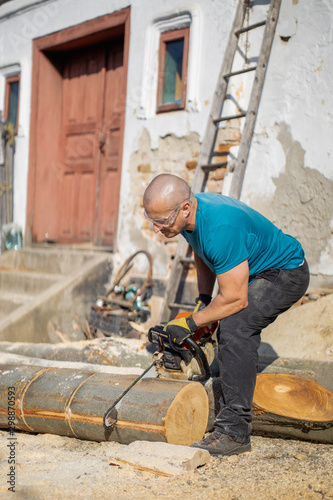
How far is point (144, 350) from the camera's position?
455 cm

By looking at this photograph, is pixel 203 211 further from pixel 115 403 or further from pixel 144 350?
pixel 144 350

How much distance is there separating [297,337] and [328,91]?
7.68 feet

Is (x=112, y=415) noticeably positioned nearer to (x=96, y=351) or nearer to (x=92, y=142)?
(x=96, y=351)

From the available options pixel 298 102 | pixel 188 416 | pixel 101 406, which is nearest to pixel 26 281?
pixel 298 102

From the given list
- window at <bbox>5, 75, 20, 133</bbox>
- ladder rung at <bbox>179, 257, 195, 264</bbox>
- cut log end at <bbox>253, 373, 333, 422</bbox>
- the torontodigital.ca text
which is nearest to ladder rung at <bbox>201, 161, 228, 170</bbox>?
ladder rung at <bbox>179, 257, 195, 264</bbox>

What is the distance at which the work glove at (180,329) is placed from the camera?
267 centimetres

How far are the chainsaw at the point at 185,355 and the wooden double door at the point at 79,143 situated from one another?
3.94 m

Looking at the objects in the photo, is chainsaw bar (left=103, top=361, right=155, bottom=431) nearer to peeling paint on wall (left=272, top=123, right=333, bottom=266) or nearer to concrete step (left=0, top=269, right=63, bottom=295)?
peeling paint on wall (left=272, top=123, right=333, bottom=266)

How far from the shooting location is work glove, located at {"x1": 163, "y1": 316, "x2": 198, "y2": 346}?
2666 millimetres

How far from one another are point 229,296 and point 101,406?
3.23 feet

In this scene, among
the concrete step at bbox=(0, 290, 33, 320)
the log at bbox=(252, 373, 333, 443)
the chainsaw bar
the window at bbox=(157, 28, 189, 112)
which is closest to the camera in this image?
the chainsaw bar

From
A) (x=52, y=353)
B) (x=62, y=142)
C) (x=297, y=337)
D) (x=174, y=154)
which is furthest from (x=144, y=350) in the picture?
(x=62, y=142)

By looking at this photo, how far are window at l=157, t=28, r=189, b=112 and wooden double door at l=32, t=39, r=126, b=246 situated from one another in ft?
2.12

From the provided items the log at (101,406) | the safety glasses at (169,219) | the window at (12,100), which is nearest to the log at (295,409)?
the log at (101,406)
